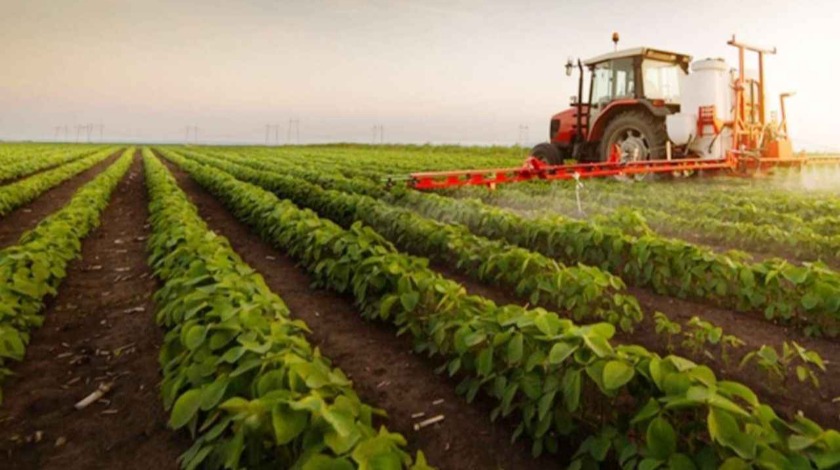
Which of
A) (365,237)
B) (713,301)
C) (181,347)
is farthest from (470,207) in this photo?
(181,347)

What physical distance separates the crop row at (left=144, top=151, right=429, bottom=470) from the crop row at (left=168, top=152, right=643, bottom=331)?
2.12 metres

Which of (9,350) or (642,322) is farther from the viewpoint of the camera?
(642,322)

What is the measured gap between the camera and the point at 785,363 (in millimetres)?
3559

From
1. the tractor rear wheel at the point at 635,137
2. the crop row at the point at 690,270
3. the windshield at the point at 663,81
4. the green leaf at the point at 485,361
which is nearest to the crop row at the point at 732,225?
the crop row at the point at 690,270

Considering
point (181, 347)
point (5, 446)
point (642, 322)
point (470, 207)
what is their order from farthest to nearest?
point (470, 207), point (642, 322), point (181, 347), point (5, 446)

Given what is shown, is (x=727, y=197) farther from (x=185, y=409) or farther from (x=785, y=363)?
(x=185, y=409)

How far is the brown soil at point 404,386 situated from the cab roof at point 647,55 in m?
8.76

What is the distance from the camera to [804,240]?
636 cm

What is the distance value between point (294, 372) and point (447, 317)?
1.54m

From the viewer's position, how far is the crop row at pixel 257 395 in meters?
2.00

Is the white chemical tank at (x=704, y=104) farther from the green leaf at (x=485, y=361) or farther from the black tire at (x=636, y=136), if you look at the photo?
the green leaf at (x=485, y=361)

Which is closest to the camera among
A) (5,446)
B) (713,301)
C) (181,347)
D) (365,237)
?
(5,446)

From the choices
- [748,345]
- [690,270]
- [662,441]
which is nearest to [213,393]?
[662,441]

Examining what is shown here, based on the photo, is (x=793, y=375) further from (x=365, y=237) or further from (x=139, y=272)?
(x=139, y=272)
